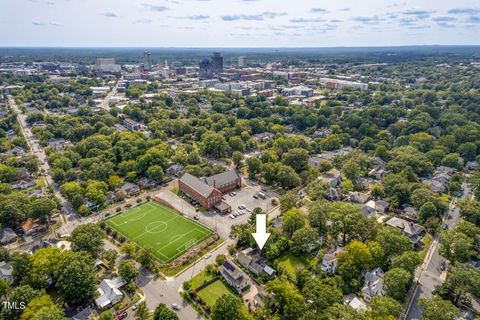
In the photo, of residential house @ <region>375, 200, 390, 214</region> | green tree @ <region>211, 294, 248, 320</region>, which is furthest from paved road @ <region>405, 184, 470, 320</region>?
green tree @ <region>211, 294, 248, 320</region>

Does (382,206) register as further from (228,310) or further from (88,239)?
(88,239)

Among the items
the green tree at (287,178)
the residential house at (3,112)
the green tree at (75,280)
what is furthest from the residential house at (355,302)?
the residential house at (3,112)

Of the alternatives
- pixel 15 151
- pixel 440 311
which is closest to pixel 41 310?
pixel 440 311

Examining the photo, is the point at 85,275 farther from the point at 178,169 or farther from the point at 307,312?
the point at 178,169

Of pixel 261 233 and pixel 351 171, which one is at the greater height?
pixel 351 171

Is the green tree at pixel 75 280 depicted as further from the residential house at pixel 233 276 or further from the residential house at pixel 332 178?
the residential house at pixel 332 178
